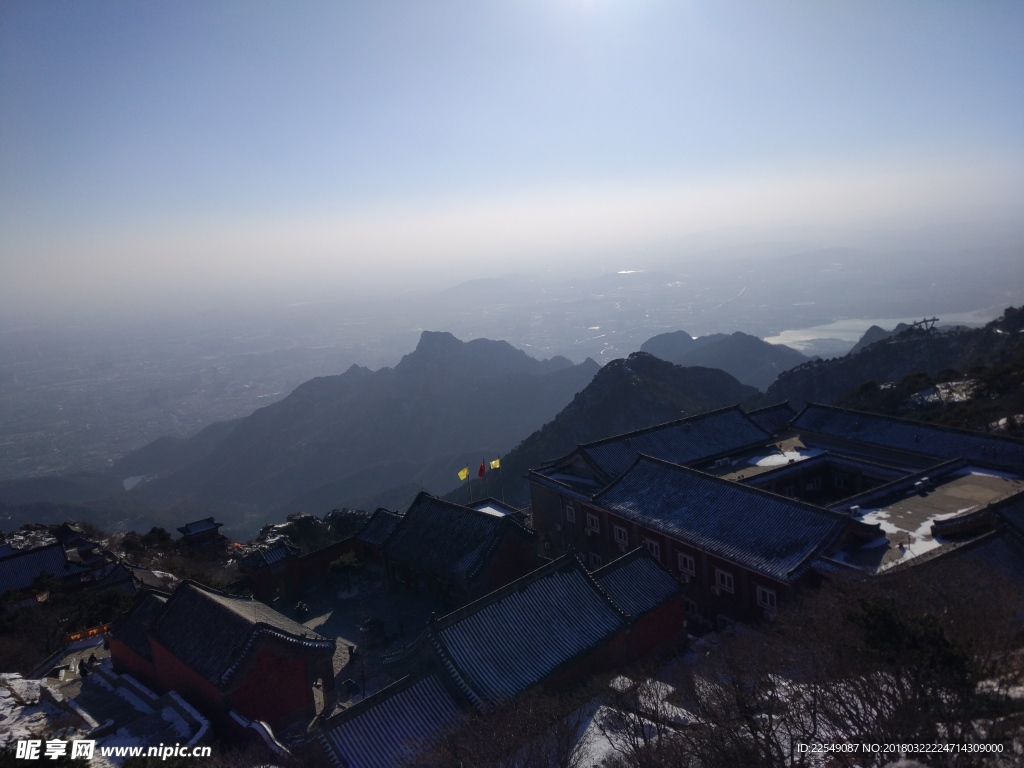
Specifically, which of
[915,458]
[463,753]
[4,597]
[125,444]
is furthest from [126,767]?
[125,444]

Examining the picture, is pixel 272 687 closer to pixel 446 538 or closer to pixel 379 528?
pixel 446 538

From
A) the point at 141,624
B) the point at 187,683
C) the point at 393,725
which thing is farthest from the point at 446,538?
the point at 393,725

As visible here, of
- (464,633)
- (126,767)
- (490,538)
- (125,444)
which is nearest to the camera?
(126,767)

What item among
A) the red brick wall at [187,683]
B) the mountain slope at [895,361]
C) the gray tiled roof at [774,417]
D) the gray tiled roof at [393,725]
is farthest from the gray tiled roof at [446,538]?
the mountain slope at [895,361]

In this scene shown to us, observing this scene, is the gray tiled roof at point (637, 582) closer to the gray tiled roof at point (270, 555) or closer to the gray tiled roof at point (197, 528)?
the gray tiled roof at point (270, 555)

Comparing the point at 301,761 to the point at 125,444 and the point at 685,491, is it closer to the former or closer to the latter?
the point at 685,491

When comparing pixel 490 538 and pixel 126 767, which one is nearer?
pixel 126 767
